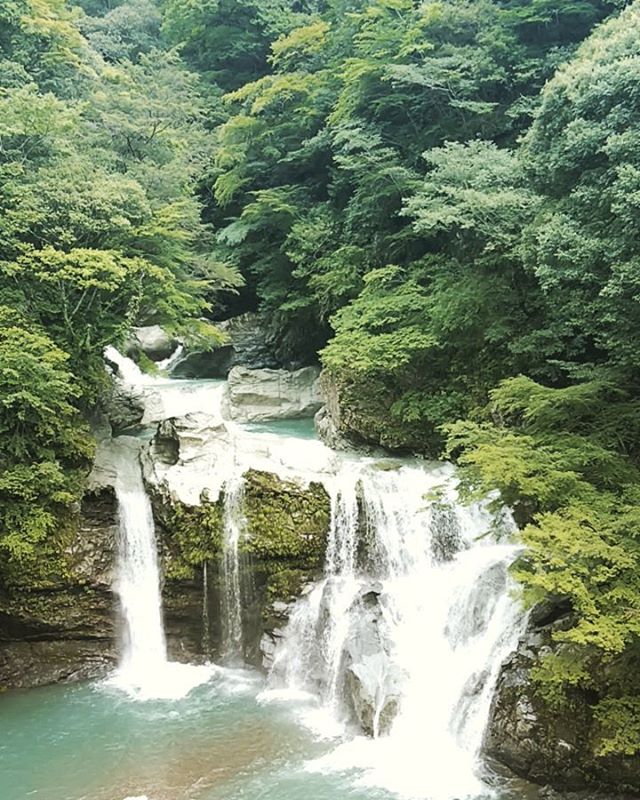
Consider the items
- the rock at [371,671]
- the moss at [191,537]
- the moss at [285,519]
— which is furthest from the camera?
the moss at [191,537]

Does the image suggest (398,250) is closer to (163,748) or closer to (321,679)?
(321,679)

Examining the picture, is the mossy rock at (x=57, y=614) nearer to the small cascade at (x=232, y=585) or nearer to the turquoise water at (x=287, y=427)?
the small cascade at (x=232, y=585)

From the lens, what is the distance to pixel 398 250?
739 inches

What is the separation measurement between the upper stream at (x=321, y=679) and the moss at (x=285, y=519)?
237 mm

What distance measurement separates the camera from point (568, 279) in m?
11.0

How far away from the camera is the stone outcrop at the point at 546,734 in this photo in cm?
789

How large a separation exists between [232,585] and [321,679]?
2.49 m

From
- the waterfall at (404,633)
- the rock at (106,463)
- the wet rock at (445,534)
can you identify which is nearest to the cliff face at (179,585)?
the rock at (106,463)

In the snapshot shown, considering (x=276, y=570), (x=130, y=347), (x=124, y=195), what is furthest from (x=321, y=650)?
(x=130, y=347)

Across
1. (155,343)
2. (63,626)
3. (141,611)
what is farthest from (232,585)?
(155,343)

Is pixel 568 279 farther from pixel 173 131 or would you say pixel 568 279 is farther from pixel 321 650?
pixel 173 131

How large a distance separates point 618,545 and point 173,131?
1889cm

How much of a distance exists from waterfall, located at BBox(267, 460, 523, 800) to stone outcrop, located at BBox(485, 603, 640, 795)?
381mm

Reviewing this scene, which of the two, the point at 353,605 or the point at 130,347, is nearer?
the point at 353,605
